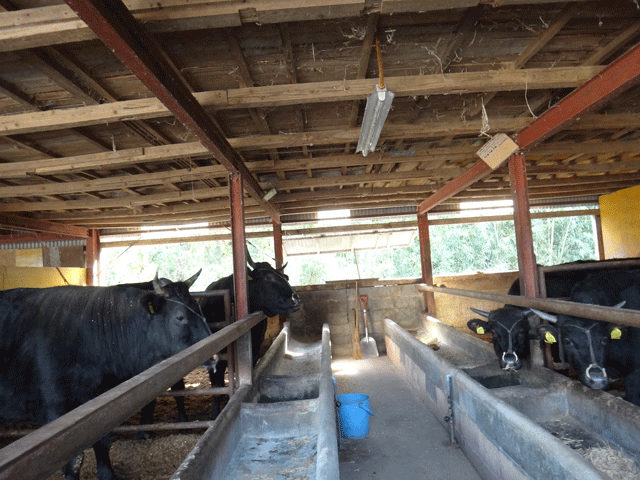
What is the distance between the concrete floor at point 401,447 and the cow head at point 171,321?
1.84 m

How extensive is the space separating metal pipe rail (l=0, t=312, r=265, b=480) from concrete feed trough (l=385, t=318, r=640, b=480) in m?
2.18

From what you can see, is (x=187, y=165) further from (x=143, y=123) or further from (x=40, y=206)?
(x=40, y=206)

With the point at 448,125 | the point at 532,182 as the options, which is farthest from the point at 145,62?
the point at 532,182

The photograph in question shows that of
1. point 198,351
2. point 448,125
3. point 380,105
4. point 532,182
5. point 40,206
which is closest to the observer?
point 198,351

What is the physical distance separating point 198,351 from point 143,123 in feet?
9.04

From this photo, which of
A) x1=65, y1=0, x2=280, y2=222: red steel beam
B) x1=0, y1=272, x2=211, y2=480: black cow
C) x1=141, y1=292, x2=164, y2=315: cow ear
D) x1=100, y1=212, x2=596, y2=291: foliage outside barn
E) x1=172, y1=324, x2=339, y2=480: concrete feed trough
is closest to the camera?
x1=65, y1=0, x2=280, y2=222: red steel beam

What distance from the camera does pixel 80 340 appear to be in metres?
3.44

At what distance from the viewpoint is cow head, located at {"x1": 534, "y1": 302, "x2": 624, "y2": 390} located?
3.75m

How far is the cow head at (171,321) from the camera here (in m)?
3.61

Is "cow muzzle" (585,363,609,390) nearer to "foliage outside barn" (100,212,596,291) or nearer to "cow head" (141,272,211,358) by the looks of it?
"cow head" (141,272,211,358)

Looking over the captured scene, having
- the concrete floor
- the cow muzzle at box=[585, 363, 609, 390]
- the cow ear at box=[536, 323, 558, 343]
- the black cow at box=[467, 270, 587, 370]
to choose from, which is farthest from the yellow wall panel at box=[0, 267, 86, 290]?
the cow muzzle at box=[585, 363, 609, 390]

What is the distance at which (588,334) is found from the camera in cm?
390

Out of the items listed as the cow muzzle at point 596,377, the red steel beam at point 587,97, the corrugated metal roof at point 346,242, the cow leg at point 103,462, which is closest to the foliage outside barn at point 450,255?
the corrugated metal roof at point 346,242

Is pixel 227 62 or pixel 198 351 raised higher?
pixel 227 62
